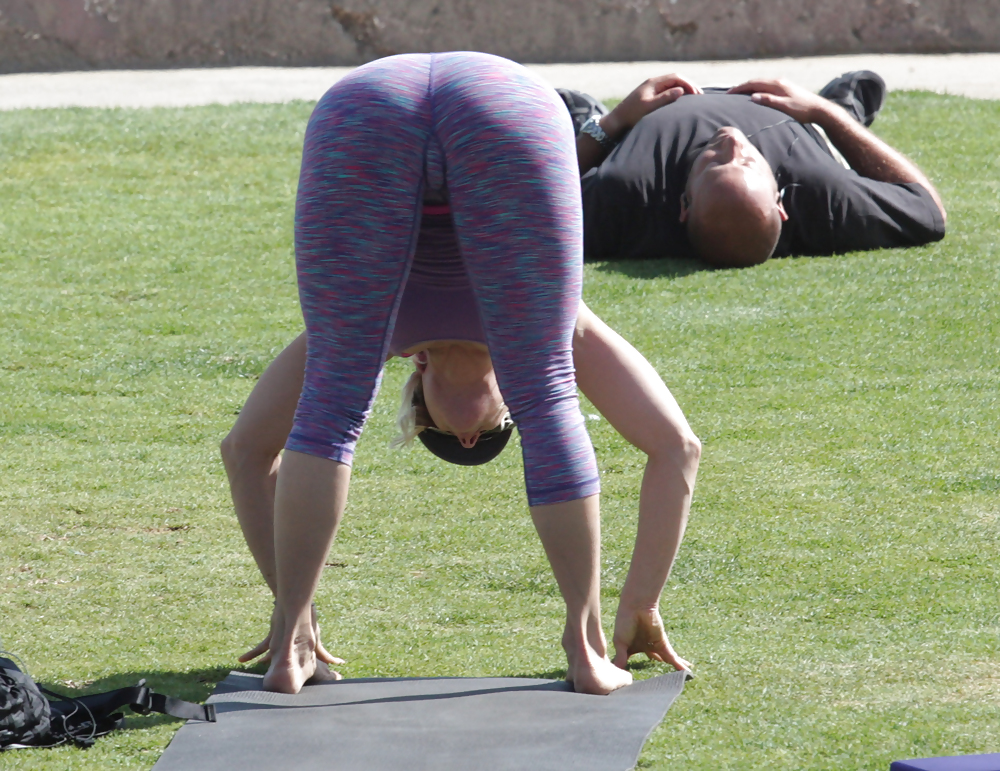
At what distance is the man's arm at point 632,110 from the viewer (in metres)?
6.78

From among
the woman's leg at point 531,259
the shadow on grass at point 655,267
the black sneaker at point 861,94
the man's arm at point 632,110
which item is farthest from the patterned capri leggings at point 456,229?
the black sneaker at point 861,94

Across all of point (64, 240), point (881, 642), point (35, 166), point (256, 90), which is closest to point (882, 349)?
point (881, 642)

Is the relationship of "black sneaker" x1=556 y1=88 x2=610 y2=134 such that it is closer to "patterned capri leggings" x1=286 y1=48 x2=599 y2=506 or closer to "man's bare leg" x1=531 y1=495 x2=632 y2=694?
"patterned capri leggings" x1=286 y1=48 x2=599 y2=506

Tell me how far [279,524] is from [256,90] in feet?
27.1

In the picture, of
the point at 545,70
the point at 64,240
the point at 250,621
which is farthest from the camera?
the point at 545,70

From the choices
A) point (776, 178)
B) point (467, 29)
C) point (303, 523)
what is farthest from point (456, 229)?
point (467, 29)

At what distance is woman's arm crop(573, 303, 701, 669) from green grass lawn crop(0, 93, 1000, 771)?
169mm

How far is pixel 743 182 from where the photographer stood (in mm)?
6184

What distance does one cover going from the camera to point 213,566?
3568 mm

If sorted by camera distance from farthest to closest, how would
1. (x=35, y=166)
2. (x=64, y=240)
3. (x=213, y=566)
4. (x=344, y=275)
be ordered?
(x=35, y=166), (x=64, y=240), (x=213, y=566), (x=344, y=275)

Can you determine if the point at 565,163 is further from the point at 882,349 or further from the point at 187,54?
the point at 187,54

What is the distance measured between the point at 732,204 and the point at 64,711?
4387 millimetres

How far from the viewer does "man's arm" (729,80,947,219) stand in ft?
22.2

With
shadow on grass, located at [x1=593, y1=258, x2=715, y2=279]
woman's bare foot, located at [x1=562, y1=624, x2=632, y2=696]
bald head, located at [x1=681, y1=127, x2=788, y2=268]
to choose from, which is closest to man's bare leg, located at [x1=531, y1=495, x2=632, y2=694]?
woman's bare foot, located at [x1=562, y1=624, x2=632, y2=696]
